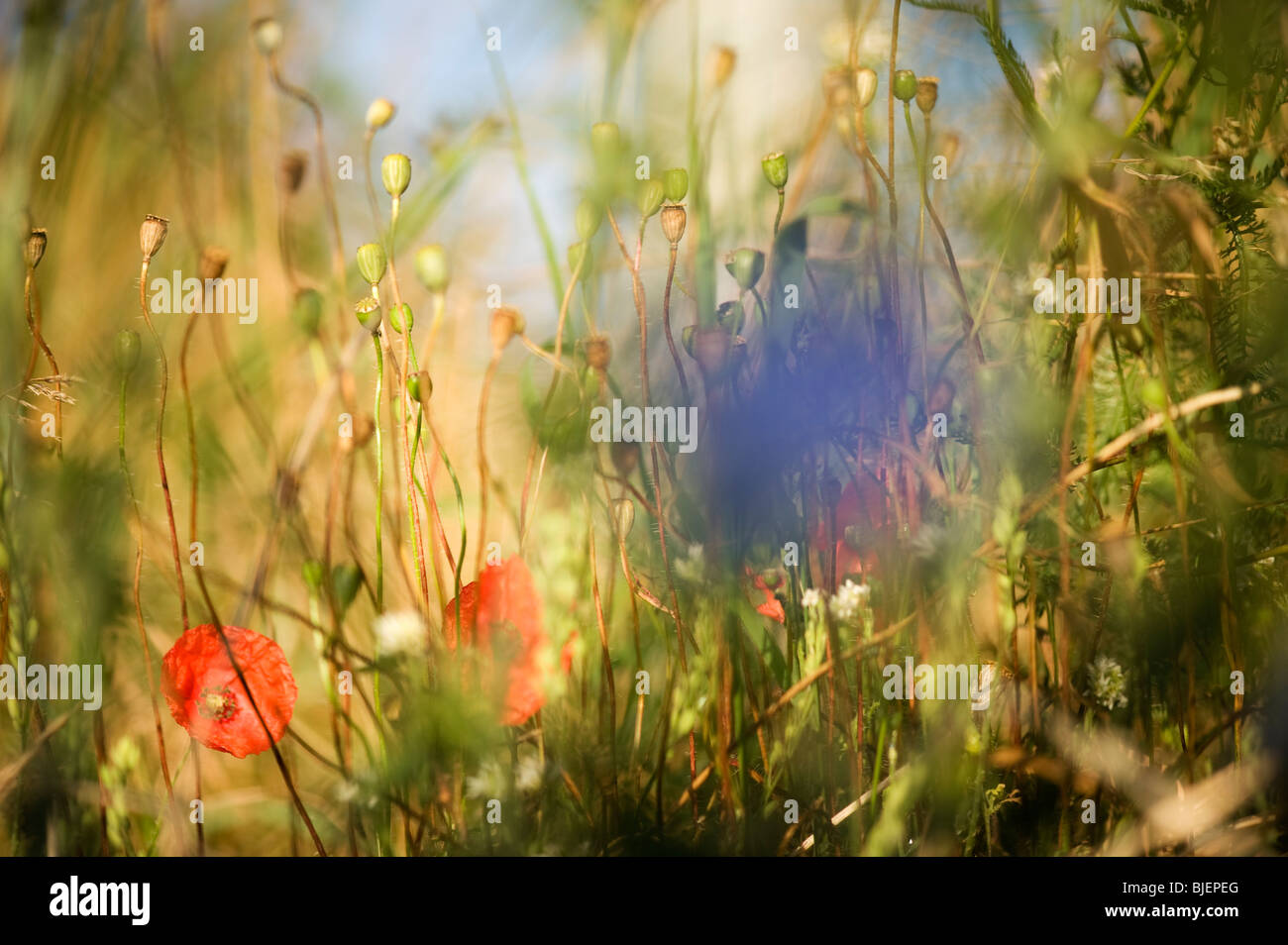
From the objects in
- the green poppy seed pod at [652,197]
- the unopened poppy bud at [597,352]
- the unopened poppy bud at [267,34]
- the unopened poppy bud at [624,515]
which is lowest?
the unopened poppy bud at [624,515]

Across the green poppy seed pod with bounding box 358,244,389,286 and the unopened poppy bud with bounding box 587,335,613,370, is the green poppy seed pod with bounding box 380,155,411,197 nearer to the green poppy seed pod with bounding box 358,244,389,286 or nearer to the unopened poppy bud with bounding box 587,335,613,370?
the green poppy seed pod with bounding box 358,244,389,286

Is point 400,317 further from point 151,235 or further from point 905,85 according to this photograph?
point 905,85

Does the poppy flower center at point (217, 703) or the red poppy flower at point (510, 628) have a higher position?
the red poppy flower at point (510, 628)

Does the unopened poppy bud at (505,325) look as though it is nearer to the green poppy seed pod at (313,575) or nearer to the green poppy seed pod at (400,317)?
the green poppy seed pod at (400,317)

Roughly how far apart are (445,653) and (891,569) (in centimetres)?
32

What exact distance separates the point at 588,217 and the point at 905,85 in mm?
243

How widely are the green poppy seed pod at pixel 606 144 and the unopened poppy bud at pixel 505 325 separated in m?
0.12

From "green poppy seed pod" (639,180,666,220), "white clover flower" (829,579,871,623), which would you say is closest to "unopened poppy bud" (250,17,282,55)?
"green poppy seed pod" (639,180,666,220)

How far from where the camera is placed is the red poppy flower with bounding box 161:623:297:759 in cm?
61

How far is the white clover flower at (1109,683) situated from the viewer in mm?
626

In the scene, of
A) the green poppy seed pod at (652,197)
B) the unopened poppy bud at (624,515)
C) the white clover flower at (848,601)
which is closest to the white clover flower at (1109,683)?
the white clover flower at (848,601)

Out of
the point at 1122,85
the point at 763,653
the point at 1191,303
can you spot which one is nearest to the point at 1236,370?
the point at 1191,303
